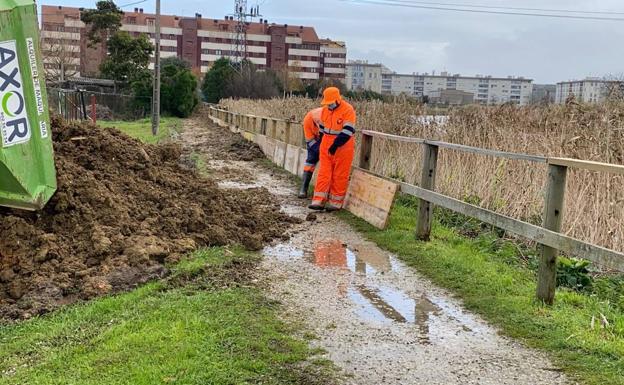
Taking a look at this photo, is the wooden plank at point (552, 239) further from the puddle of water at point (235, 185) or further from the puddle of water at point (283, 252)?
the puddle of water at point (235, 185)

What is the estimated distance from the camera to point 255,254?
7168mm

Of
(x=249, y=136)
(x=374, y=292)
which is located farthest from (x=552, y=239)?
(x=249, y=136)

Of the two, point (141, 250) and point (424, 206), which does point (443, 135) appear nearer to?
point (424, 206)

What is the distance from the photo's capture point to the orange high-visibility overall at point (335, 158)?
9.79 metres

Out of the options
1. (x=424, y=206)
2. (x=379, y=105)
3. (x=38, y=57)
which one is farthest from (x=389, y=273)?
(x=379, y=105)

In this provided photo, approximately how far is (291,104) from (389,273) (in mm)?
17044

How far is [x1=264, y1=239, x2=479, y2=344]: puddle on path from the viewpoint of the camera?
5.19m

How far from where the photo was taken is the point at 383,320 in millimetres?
5148

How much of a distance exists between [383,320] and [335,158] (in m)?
5.00

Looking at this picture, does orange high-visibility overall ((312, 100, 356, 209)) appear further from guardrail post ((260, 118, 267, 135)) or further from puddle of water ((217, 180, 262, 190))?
guardrail post ((260, 118, 267, 135))

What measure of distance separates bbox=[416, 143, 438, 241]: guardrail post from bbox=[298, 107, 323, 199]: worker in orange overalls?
287 centimetres

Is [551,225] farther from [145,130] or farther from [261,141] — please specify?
[145,130]

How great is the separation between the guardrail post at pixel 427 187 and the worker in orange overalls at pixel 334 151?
2.11 m

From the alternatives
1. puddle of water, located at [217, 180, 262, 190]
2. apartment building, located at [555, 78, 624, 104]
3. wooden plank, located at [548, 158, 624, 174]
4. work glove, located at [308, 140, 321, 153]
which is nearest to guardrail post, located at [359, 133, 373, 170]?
work glove, located at [308, 140, 321, 153]
